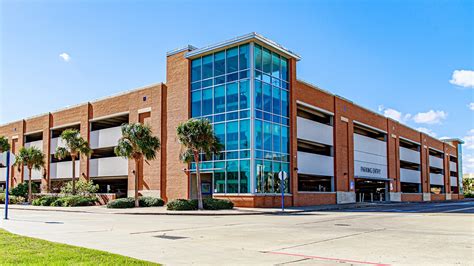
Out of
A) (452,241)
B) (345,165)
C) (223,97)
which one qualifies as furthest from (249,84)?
(452,241)

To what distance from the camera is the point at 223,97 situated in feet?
124

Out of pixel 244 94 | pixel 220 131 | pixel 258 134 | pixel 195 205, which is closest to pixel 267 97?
pixel 244 94

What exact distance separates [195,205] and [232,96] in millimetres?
9672

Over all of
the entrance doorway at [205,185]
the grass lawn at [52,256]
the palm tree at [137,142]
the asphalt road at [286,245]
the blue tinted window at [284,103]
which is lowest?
the asphalt road at [286,245]

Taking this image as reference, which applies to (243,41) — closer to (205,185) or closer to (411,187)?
(205,185)

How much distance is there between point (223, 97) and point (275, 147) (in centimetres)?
602

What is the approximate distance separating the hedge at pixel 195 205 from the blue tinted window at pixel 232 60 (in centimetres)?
1114

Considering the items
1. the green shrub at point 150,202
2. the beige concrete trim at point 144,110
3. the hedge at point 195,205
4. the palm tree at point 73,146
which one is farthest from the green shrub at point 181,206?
the palm tree at point 73,146

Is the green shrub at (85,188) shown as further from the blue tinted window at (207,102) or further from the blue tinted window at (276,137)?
the blue tinted window at (276,137)

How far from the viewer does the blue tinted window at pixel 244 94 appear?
35.9 meters

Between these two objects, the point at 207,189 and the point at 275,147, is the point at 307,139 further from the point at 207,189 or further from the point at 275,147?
the point at 207,189

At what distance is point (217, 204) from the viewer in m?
32.9

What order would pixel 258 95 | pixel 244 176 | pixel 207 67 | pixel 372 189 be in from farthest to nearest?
pixel 372 189 < pixel 207 67 < pixel 258 95 < pixel 244 176

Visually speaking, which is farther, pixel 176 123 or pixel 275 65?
pixel 176 123
